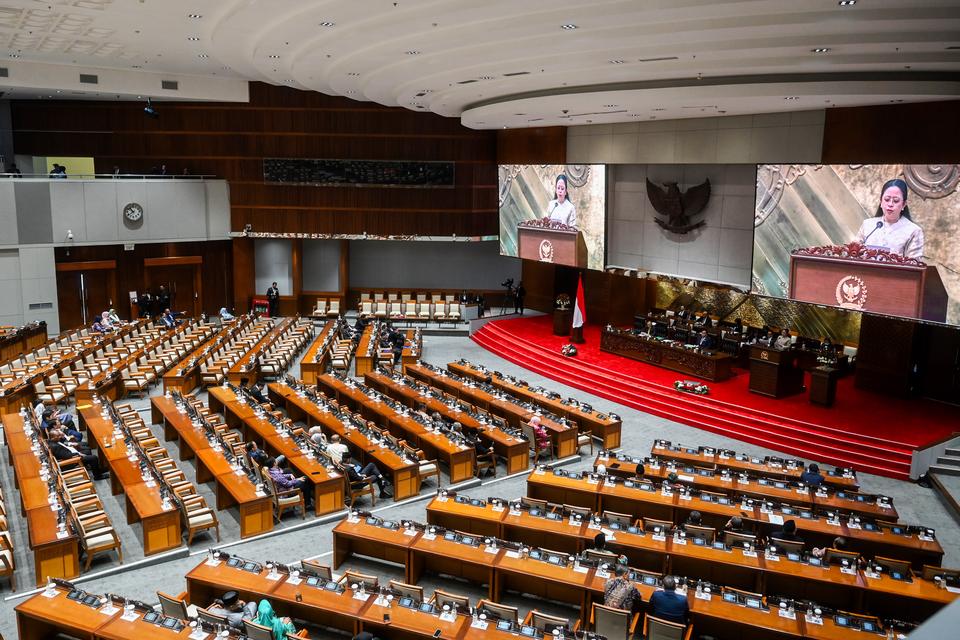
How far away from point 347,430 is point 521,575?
5598 mm

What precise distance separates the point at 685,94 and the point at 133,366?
1336 cm

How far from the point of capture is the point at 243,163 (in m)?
24.8

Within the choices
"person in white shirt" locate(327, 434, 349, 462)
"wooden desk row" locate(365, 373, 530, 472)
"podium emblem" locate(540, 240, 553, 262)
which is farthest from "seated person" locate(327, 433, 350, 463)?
"podium emblem" locate(540, 240, 553, 262)

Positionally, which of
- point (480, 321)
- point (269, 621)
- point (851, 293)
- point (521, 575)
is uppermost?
point (851, 293)

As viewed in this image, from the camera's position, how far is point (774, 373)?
1584cm

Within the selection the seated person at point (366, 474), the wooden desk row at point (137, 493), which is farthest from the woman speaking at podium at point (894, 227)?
the wooden desk row at point (137, 493)

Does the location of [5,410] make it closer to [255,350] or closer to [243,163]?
[255,350]

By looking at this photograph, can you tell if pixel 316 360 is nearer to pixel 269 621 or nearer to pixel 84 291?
pixel 84 291

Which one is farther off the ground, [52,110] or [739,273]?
[52,110]

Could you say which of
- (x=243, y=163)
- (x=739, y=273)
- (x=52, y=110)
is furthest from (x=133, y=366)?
(x=739, y=273)

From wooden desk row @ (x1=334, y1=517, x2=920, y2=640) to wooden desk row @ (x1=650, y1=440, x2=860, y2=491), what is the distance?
4.36 metres

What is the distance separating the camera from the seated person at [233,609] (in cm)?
691

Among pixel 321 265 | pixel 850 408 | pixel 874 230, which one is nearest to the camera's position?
pixel 874 230

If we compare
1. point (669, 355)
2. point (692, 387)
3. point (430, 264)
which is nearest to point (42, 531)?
point (692, 387)
